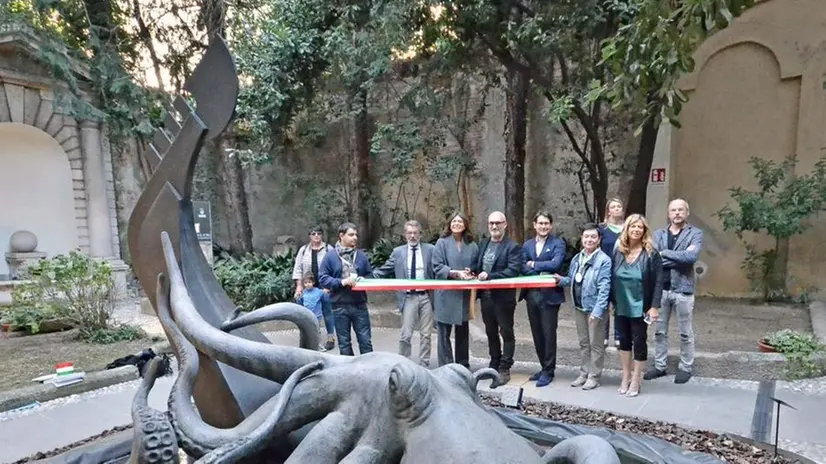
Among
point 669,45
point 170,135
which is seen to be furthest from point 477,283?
point 170,135

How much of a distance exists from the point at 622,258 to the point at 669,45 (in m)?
1.77

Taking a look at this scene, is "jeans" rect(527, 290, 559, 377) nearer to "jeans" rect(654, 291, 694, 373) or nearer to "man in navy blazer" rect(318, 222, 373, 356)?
"jeans" rect(654, 291, 694, 373)

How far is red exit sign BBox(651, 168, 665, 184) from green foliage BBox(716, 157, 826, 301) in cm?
104

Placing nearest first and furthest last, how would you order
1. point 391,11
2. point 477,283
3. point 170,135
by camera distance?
point 170,135
point 477,283
point 391,11

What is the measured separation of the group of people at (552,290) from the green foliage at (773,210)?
3591 millimetres

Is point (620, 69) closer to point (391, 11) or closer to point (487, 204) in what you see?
point (391, 11)

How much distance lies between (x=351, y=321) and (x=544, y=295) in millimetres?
1905

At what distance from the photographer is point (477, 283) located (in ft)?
16.2

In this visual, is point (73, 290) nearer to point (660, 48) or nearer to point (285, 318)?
point (285, 318)

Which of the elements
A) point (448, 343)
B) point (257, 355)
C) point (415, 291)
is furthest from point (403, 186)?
point (257, 355)

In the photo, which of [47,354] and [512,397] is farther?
→ [47,354]

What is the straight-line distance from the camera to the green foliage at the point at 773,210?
25.2 ft

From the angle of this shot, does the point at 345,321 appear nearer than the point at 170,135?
No

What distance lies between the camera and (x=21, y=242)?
1086 centimetres
